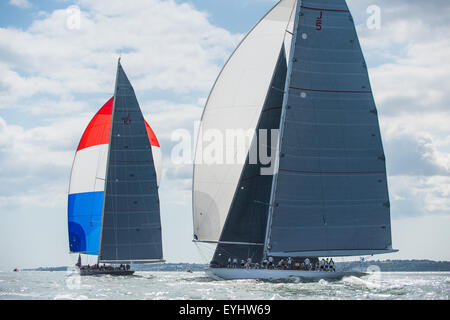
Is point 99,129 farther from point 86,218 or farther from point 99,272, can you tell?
point 99,272

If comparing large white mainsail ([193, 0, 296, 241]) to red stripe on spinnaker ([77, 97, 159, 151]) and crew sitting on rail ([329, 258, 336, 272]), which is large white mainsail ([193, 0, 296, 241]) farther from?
red stripe on spinnaker ([77, 97, 159, 151])

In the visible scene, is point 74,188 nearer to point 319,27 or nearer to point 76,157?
point 76,157

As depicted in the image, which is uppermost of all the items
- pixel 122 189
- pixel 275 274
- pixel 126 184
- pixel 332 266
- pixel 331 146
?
pixel 331 146

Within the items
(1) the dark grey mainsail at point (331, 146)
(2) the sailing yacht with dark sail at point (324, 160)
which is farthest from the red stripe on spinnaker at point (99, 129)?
(1) the dark grey mainsail at point (331, 146)

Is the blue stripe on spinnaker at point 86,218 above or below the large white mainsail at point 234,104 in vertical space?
below

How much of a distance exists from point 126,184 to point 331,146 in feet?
50.7

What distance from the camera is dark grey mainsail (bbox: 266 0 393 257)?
33.8 m

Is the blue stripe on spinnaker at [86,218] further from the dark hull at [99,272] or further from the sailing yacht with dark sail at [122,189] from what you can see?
the dark hull at [99,272]

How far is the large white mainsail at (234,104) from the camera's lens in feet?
124

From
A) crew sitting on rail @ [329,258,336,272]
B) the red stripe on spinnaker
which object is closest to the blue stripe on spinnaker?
the red stripe on spinnaker

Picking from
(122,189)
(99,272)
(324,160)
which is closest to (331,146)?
(324,160)

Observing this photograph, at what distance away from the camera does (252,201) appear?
121 ft

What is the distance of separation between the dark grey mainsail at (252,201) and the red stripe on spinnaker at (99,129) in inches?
499

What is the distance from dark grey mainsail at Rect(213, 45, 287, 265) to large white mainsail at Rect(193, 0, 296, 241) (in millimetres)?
648
